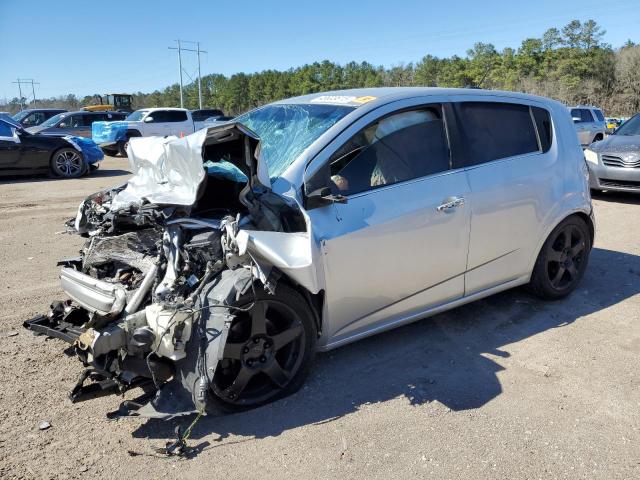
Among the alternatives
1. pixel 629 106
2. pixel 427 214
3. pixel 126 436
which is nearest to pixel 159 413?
pixel 126 436

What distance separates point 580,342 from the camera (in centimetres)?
420

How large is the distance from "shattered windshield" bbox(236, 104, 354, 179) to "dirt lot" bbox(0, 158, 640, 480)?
4.89 feet

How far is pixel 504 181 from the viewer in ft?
13.6

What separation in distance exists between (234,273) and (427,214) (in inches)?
56.3

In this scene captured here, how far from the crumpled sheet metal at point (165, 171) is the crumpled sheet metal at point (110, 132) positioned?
16813mm

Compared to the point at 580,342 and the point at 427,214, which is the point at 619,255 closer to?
the point at 580,342

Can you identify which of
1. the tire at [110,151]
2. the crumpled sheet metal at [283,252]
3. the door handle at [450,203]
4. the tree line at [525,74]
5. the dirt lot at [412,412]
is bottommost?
the dirt lot at [412,412]

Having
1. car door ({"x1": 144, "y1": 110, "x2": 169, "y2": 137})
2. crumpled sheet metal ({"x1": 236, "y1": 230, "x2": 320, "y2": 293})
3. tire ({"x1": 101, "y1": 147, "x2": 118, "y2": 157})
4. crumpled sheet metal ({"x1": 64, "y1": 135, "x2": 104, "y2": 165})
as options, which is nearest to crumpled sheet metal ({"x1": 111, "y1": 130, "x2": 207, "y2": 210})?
crumpled sheet metal ({"x1": 236, "y1": 230, "x2": 320, "y2": 293})

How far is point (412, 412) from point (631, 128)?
10449mm

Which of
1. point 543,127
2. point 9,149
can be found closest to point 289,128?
point 543,127

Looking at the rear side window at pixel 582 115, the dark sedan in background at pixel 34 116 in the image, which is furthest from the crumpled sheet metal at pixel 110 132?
the rear side window at pixel 582 115

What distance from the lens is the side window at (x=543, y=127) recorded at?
459 cm

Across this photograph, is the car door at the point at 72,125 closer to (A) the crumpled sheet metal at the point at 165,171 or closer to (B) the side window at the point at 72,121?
(B) the side window at the point at 72,121

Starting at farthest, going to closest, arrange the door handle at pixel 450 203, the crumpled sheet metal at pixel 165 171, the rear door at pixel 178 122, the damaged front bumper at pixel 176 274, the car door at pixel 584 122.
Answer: the rear door at pixel 178 122 < the car door at pixel 584 122 < the door handle at pixel 450 203 < the crumpled sheet metal at pixel 165 171 < the damaged front bumper at pixel 176 274
